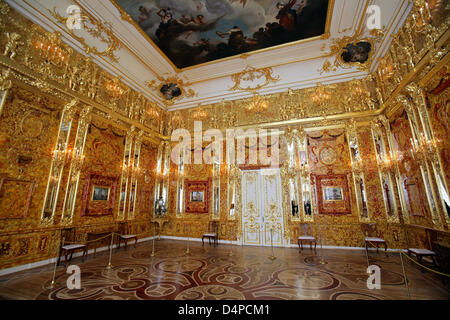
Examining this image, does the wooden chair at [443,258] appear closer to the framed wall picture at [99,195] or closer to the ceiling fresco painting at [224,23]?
the ceiling fresco painting at [224,23]

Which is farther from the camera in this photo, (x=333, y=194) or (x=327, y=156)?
(x=327, y=156)

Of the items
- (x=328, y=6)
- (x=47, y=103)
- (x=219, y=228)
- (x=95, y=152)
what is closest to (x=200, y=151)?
(x=219, y=228)

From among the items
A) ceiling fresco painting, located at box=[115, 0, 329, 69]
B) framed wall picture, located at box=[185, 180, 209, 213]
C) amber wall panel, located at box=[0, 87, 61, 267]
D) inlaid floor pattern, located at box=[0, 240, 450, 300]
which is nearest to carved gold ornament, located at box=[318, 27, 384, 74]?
ceiling fresco painting, located at box=[115, 0, 329, 69]

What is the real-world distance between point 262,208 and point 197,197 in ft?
10.7

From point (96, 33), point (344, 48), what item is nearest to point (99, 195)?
point (96, 33)

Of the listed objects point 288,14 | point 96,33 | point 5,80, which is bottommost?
point 5,80

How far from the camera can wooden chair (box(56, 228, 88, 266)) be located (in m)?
5.43

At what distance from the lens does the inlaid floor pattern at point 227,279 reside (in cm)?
364

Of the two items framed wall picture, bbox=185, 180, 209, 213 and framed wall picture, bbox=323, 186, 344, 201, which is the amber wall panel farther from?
framed wall picture, bbox=323, 186, 344, 201

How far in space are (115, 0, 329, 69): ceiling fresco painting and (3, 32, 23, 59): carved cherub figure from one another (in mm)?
3334

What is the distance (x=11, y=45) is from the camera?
16.8ft

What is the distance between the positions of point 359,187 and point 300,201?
2.32 m

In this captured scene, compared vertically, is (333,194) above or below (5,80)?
below

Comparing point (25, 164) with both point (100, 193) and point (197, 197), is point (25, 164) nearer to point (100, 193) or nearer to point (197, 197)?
point (100, 193)
